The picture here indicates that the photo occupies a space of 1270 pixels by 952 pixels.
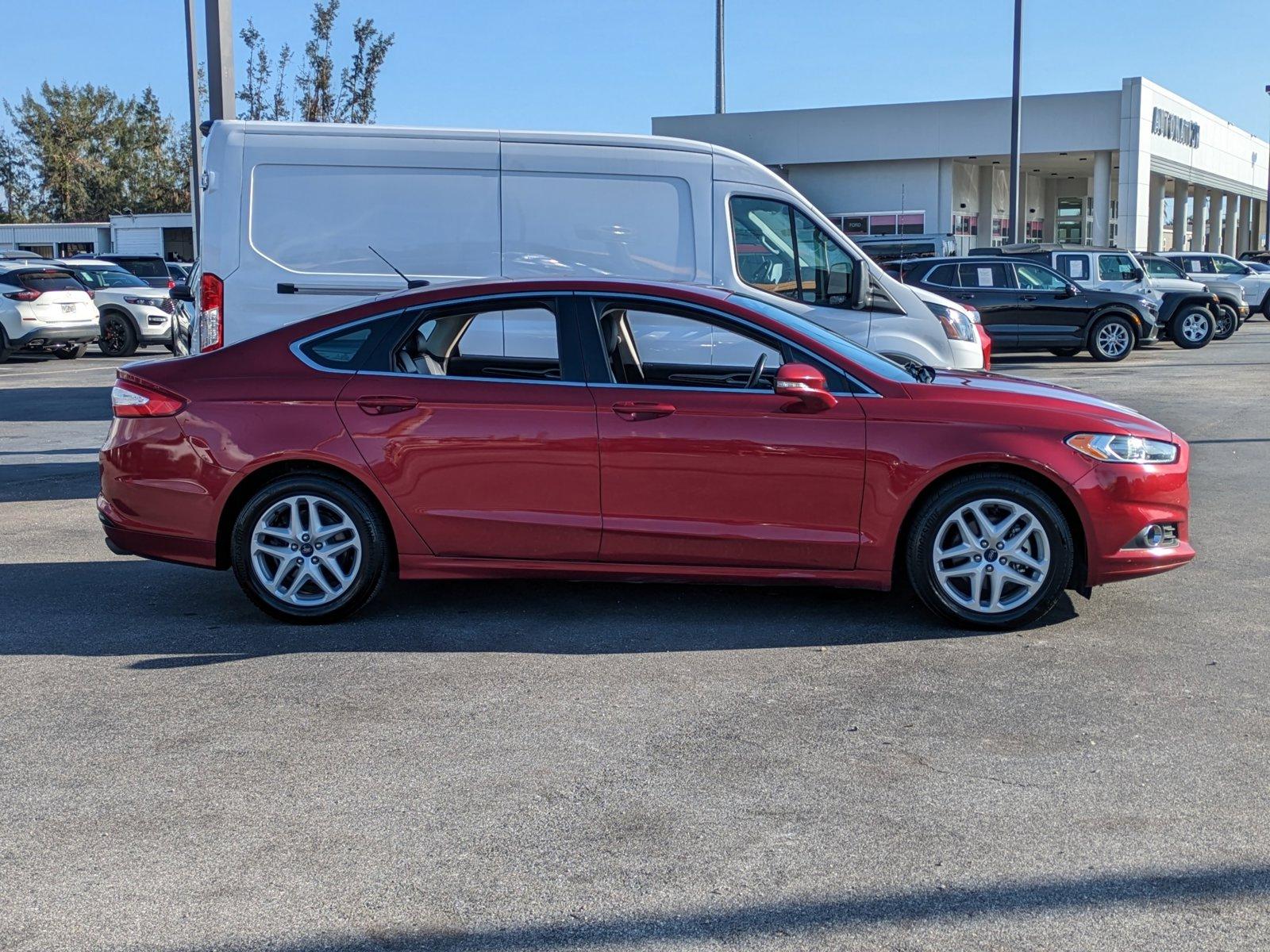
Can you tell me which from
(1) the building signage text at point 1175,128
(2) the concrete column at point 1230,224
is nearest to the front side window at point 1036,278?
(1) the building signage text at point 1175,128

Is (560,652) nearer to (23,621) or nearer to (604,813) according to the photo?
(604,813)

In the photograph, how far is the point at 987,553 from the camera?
19.4ft

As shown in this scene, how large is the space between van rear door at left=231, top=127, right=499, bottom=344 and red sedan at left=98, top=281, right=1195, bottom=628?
304 cm

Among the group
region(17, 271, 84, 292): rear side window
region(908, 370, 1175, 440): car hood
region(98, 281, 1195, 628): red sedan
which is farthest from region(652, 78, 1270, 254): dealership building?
region(98, 281, 1195, 628): red sedan

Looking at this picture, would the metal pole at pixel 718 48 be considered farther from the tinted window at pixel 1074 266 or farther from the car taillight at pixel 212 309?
the car taillight at pixel 212 309

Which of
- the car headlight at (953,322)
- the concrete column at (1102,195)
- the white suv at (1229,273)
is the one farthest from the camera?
the concrete column at (1102,195)

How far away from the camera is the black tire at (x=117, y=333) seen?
2394 centimetres

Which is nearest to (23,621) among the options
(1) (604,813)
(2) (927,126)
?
(1) (604,813)

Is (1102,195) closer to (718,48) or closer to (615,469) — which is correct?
(718,48)

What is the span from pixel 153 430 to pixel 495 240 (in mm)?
3745

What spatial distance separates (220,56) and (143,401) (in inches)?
267

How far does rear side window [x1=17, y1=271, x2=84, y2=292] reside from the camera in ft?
73.5

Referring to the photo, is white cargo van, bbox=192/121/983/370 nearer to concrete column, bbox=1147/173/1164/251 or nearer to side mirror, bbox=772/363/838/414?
side mirror, bbox=772/363/838/414

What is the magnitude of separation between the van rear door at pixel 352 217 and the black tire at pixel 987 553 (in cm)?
441
